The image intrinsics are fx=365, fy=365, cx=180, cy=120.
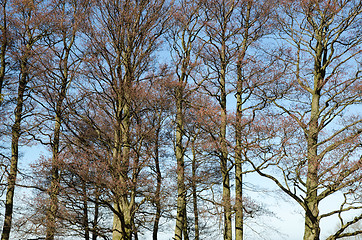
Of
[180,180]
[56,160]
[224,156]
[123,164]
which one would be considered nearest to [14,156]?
[56,160]

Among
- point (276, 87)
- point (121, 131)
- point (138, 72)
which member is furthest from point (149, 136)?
point (276, 87)

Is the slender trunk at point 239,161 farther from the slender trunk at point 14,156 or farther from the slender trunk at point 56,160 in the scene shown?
the slender trunk at point 14,156

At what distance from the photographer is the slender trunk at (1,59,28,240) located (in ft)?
41.7

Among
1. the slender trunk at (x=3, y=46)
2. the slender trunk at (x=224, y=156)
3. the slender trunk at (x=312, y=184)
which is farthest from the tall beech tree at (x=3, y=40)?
the slender trunk at (x=312, y=184)

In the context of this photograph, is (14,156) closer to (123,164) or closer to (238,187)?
(123,164)

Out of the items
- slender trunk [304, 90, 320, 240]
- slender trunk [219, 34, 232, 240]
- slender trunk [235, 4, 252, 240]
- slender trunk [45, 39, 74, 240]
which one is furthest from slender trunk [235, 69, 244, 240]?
slender trunk [45, 39, 74, 240]

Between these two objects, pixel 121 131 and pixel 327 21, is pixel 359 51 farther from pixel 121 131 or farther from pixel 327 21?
pixel 121 131

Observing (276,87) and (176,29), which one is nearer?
(276,87)

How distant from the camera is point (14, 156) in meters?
13.4

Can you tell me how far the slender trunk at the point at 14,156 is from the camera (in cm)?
1270

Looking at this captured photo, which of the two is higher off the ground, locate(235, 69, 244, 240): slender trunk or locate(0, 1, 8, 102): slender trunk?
locate(0, 1, 8, 102): slender trunk

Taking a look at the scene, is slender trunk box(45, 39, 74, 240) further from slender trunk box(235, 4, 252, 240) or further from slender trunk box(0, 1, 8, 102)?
slender trunk box(235, 4, 252, 240)

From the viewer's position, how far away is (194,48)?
15.9 m

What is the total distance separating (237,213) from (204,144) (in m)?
2.83
